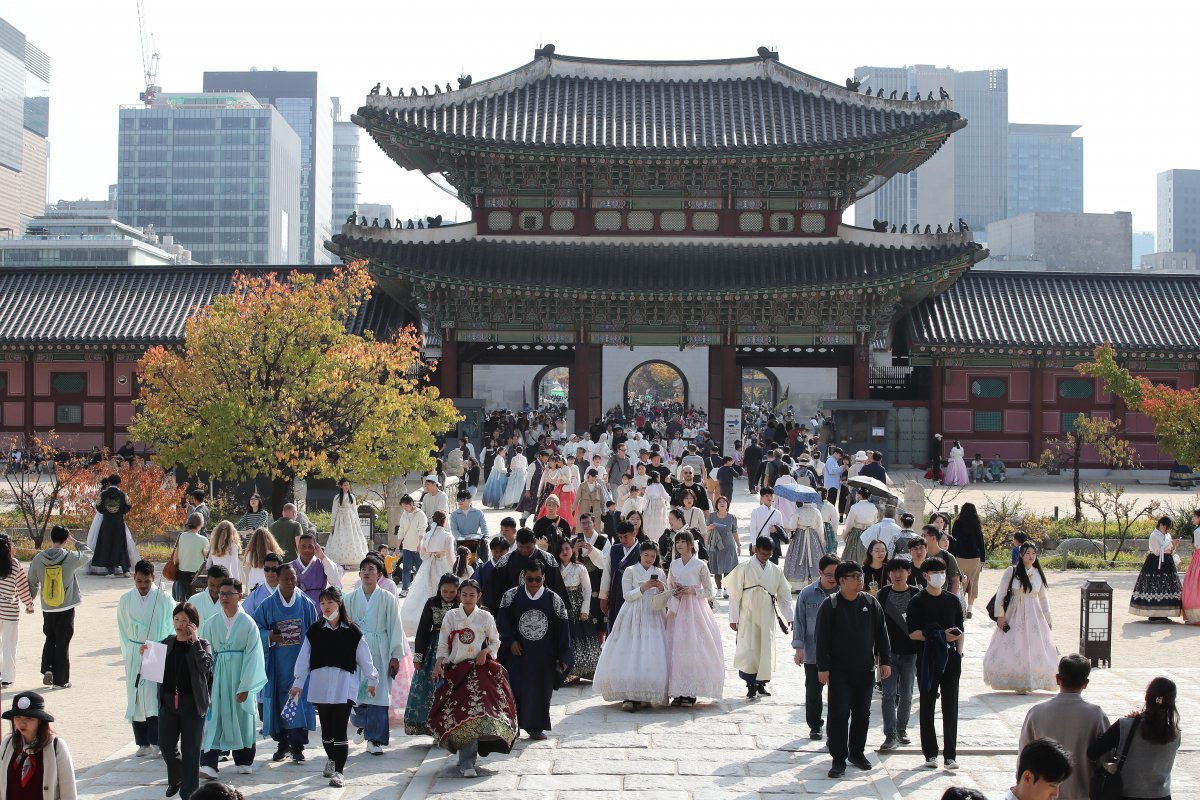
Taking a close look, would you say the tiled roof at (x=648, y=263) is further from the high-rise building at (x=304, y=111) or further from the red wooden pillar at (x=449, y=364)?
the high-rise building at (x=304, y=111)

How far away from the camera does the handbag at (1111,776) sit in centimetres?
702

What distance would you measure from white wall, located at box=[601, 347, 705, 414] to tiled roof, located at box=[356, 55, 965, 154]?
17639 millimetres

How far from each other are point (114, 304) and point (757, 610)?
27616 mm

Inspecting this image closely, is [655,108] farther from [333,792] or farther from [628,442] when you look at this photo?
[333,792]

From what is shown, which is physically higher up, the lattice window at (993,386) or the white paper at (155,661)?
the lattice window at (993,386)

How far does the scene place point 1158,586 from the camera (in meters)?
16.4

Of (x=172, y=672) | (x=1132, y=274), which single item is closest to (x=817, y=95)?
(x=1132, y=274)

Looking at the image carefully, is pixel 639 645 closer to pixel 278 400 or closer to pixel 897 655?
pixel 897 655

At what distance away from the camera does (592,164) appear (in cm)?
3422

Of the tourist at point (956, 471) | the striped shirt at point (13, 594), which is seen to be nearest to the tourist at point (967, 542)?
the striped shirt at point (13, 594)

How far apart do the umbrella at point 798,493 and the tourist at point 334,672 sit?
26.6ft

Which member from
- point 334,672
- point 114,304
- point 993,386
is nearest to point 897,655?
point 334,672

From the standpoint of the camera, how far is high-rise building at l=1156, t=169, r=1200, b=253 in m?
172

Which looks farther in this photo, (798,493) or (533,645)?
(798,493)
